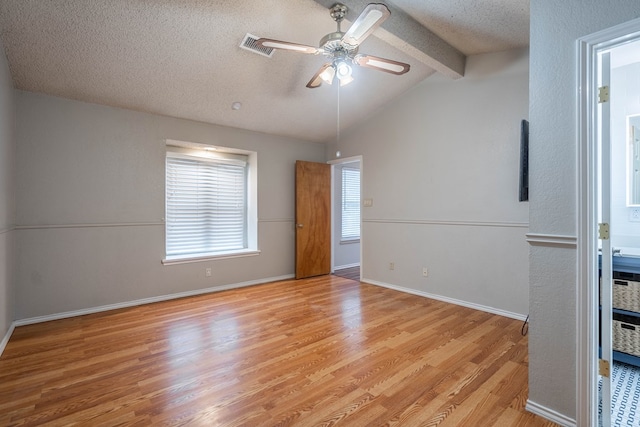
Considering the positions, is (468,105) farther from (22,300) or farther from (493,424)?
(22,300)

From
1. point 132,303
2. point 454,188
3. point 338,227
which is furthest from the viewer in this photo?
point 338,227

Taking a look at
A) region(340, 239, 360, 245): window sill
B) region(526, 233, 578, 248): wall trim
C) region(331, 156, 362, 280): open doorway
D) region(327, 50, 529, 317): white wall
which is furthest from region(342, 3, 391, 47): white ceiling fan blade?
region(340, 239, 360, 245): window sill

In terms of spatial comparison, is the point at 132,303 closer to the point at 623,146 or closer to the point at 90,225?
the point at 90,225

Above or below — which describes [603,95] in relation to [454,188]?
above

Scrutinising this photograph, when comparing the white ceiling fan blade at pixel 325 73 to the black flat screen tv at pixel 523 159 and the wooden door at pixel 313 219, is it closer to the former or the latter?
the black flat screen tv at pixel 523 159

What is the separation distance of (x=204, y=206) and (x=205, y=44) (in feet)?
7.77

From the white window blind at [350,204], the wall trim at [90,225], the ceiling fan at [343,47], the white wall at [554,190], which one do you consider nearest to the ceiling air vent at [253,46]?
the ceiling fan at [343,47]

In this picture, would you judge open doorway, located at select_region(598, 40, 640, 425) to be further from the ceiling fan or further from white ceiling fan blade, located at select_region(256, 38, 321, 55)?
white ceiling fan blade, located at select_region(256, 38, 321, 55)

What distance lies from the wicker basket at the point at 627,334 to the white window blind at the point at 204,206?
4.46 metres

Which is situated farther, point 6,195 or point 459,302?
point 459,302

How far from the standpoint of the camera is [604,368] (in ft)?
5.44

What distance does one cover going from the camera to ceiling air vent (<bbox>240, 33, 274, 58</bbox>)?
288 centimetres

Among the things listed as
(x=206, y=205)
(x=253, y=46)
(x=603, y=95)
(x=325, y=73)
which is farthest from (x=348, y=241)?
(x=603, y=95)

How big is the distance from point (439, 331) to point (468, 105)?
2665 mm
